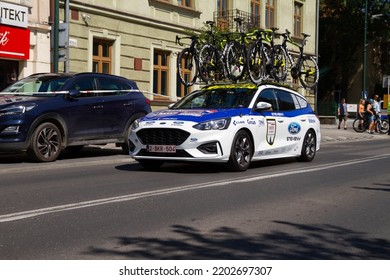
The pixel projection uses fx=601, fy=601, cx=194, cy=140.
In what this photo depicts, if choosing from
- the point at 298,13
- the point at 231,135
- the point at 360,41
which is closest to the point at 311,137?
the point at 231,135

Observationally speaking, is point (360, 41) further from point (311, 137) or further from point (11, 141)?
point (11, 141)

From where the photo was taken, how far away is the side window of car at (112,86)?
13.6m

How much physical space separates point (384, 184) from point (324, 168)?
2332 mm

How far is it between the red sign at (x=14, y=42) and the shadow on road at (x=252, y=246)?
14550mm

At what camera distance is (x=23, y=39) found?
1933 cm

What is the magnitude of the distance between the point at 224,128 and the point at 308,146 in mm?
3607

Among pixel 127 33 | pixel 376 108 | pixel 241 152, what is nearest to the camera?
pixel 241 152

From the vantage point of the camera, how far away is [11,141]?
38.0 feet

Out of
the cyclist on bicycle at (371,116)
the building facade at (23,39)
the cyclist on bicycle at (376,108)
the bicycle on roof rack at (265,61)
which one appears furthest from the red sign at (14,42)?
the cyclist on bicycle at (376,108)

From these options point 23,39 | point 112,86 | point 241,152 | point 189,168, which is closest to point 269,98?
point 241,152

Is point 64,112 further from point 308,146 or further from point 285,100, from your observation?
point 308,146

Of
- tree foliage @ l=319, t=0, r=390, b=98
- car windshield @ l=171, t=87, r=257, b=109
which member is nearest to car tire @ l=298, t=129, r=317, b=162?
car windshield @ l=171, t=87, r=257, b=109

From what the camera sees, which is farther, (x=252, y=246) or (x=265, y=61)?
(x=265, y=61)
